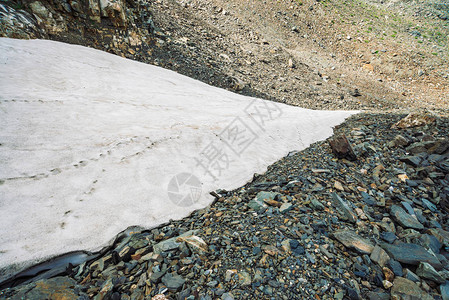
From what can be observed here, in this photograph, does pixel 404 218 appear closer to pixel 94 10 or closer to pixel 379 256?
pixel 379 256

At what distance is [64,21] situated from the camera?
8727 millimetres

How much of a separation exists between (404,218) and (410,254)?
847 millimetres

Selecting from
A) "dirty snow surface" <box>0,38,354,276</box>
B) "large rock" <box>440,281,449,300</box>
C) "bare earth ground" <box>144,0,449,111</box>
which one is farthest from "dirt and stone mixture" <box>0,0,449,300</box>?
"bare earth ground" <box>144,0,449,111</box>

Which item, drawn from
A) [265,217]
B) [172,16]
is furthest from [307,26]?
[265,217]

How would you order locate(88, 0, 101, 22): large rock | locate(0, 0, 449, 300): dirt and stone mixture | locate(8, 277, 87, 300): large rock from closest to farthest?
locate(8, 277, 87, 300): large rock, locate(0, 0, 449, 300): dirt and stone mixture, locate(88, 0, 101, 22): large rock

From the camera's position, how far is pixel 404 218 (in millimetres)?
3174

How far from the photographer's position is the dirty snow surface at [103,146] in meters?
3.08

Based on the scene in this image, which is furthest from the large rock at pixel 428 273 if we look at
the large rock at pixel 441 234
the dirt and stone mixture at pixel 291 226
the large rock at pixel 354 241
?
the large rock at pixel 441 234

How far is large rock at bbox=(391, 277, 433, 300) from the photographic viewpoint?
2.08 metres

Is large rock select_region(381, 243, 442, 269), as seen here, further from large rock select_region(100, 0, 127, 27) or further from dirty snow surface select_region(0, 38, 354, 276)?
large rock select_region(100, 0, 127, 27)

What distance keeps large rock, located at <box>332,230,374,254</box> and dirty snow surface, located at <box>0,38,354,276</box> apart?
2237 mm

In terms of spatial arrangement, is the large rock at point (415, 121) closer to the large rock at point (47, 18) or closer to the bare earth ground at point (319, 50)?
the bare earth ground at point (319, 50)

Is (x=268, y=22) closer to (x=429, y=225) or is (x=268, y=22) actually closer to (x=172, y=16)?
(x=172, y=16)

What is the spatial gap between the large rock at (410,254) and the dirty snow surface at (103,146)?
2776mm
